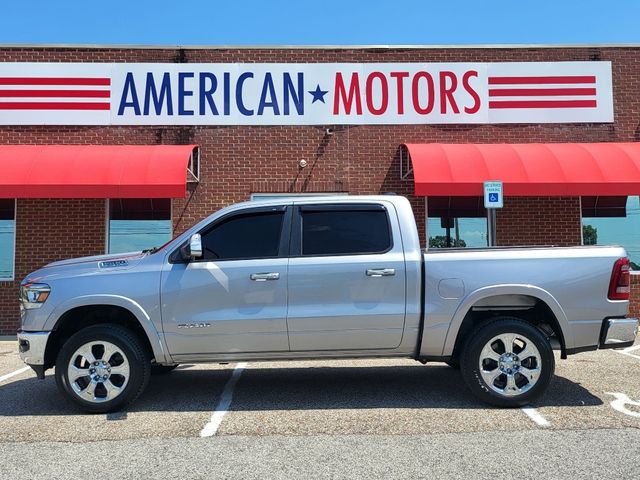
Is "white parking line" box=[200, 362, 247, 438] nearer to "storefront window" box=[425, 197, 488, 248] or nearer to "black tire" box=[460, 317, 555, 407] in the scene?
"black tire" box=[460, 317, 555, 407]

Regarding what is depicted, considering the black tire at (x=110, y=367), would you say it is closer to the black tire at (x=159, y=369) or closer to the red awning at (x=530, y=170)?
the black tire at (x=159, y=369)

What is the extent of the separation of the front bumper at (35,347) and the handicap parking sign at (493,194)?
6.91 meters

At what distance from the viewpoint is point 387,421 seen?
16.6ft

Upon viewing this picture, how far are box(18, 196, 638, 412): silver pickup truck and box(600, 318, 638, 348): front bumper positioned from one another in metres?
0.02

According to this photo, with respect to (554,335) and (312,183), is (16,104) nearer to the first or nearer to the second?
(312,183)

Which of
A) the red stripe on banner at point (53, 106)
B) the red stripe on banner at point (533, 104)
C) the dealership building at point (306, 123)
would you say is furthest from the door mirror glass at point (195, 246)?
the red stripe on banner at point (533, 104)

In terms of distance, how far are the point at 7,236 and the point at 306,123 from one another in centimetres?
652

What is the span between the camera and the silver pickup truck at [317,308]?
5344 millimetres

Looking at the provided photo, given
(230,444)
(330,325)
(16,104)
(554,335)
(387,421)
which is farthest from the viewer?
(16,104)

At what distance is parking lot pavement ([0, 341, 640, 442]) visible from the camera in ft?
16.0

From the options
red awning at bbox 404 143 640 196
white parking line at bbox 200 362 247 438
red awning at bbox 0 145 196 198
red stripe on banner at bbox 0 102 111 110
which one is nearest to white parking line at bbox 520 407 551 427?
white parking line at bbox 200 362 247 438

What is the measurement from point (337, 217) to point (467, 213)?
6672 mm

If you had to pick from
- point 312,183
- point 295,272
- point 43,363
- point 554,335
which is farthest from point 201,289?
point 312,183

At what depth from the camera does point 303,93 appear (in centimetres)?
1167
